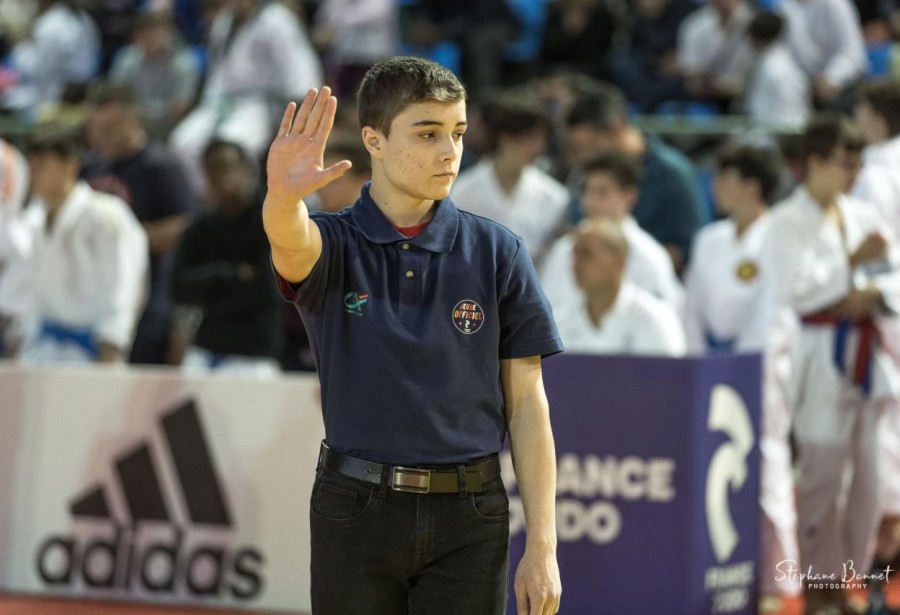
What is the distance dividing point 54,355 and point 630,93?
4911 millimetres

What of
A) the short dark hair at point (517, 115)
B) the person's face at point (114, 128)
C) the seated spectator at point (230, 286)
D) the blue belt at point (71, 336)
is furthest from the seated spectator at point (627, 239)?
the person's face at point (114, 128)

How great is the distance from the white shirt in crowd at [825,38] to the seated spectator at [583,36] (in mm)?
1392

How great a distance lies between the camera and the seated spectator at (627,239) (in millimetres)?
6523

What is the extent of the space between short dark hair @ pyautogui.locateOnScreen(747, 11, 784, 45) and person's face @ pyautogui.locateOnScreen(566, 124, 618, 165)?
2587 millimetres

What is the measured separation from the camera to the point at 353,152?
6359 mm

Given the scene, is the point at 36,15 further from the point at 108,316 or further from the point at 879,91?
the point at 879,91

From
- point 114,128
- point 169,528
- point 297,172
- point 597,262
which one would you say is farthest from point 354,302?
point 114,128

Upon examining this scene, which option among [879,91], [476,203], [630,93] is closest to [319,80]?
[630,93]

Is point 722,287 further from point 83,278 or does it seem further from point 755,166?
point 83,278

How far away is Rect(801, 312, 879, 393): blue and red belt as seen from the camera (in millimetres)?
6133

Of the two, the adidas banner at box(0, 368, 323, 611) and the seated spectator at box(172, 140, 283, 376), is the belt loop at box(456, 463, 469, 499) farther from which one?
the seated spectator at box(172, 140, 283, 376)

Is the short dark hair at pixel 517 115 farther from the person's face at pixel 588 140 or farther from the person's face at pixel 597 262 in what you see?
the person's face at pixel 597 262

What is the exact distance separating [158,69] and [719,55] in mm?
4465

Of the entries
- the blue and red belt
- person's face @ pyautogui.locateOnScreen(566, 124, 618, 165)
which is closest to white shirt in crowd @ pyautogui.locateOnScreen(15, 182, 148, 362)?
person's face @ pyautogui.locateOnScreen(566, 124, 618, 165)
